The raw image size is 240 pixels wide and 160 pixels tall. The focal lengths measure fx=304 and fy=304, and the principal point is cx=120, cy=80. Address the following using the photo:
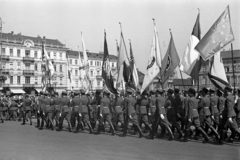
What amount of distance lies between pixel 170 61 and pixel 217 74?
350 centimetres

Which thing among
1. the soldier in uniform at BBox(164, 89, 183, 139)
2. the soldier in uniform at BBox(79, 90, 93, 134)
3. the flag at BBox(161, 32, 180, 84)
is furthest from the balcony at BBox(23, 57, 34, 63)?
the soldier in uniform at BBox(164, 89, 183, 139)

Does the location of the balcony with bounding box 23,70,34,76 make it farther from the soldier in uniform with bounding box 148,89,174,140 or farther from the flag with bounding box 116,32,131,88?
the soldier in uniform with bounding box 148,89,174,140

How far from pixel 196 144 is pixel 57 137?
5246mm

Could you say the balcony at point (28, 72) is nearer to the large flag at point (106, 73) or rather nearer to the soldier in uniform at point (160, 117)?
the large flag at point (106, 73)

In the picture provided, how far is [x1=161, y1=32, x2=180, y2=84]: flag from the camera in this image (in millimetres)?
14430

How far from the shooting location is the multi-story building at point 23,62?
59.4m

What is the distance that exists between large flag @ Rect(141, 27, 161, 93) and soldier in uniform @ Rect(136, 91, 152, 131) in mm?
1006

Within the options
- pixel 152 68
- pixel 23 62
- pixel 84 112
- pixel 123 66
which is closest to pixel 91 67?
pixel 23 62

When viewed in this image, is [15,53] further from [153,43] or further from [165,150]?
[165,150]

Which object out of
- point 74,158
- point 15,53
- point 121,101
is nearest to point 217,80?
point 121,101

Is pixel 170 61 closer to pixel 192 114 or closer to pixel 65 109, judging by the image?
pixel 192 114

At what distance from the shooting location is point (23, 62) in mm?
62562

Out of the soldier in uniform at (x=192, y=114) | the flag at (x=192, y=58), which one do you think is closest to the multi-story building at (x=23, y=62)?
the flag at (x=192, y=58)

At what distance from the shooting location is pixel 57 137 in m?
11.7
